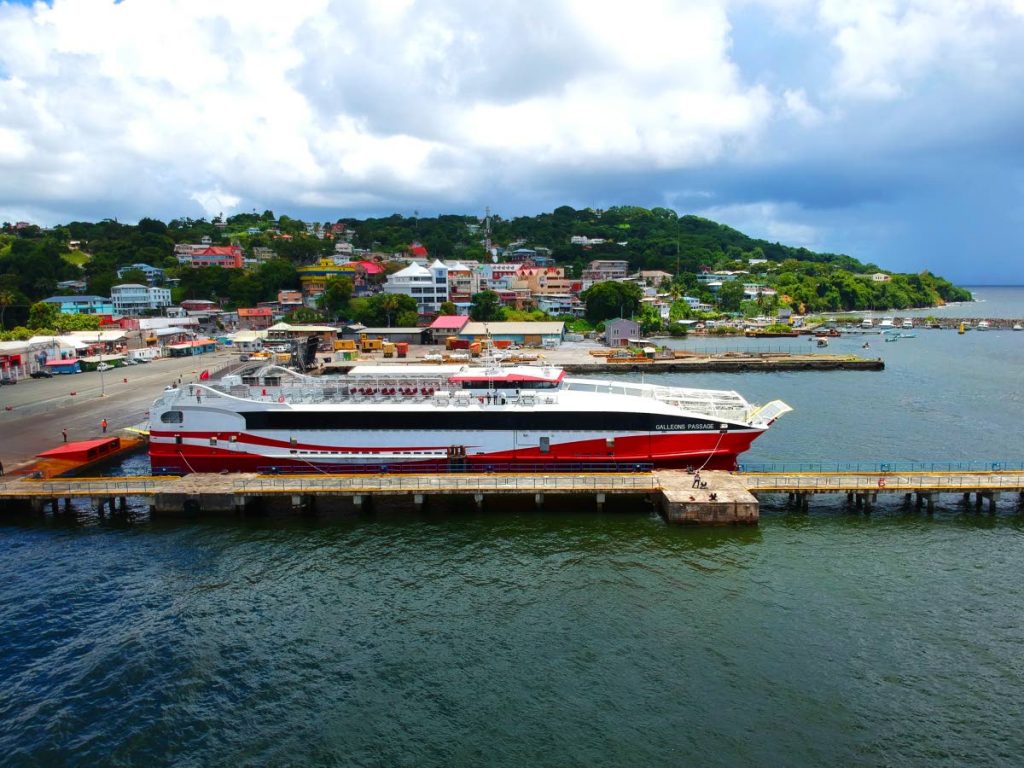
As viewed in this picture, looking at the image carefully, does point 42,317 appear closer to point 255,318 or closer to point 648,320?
point 255,318

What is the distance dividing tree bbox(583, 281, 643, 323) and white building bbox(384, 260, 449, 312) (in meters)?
26.0

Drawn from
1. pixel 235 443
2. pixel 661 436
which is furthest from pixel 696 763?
pixel 235 443

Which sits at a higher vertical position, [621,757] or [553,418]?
[553,418]

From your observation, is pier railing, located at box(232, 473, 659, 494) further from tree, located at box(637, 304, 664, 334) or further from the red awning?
tree, located at box(637, 304, 664, 334)

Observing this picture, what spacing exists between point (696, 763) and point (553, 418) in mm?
18171

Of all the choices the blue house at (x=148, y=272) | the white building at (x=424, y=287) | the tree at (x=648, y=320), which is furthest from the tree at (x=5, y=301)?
the tree at (x=648, y=320)

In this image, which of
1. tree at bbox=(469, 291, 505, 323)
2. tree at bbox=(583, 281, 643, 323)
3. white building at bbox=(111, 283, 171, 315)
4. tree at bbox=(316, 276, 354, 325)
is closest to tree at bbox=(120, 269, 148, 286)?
white building at bbox=(111, 283, 171, 315)

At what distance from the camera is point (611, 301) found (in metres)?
109

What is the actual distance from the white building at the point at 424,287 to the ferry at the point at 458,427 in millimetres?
79072

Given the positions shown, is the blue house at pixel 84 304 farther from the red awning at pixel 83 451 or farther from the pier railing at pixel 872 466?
the pier railing at pixel 872 466

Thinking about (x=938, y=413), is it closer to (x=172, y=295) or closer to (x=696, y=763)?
(x=696, y=763)

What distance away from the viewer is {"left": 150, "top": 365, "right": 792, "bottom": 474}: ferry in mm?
31453

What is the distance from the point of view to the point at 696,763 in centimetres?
1502

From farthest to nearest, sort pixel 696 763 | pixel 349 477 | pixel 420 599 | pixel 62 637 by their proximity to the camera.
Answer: pixel 349 477 < pixel 420 599 < pixel 62 637 < pixel 696 763
